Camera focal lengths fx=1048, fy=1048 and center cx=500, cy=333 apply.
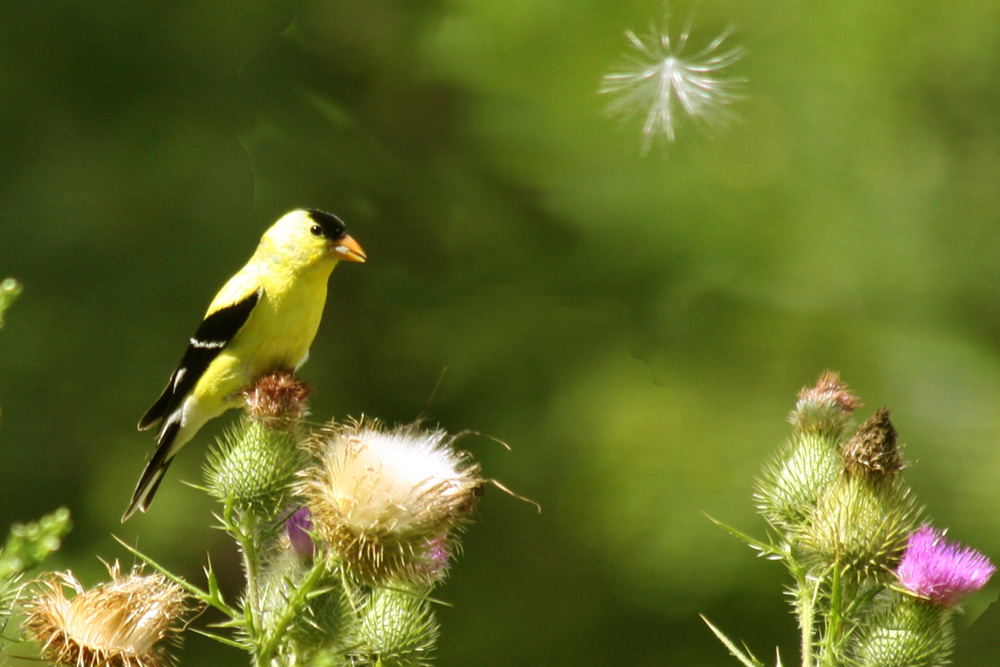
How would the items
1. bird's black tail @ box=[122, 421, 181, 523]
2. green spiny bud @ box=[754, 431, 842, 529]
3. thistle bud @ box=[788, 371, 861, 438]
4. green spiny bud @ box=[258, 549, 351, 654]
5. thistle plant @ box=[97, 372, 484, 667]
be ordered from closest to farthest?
1. thistle plant @ box=[97, 372, 484, 667]
2. green spiny bud @ box=[258, 549, 351, 654]
3. green spiny bud @ box=[754, 431, 842, 529]
4. thistle bud @ box=[788, 371, 861, 438]
5. bird's black tail @ box=[122, 421, 181, 523]

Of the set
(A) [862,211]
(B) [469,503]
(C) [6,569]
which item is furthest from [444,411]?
(C) [6,569]

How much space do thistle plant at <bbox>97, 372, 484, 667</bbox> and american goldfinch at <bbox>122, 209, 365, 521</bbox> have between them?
1.11ft

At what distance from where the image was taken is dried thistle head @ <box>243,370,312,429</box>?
1.63m

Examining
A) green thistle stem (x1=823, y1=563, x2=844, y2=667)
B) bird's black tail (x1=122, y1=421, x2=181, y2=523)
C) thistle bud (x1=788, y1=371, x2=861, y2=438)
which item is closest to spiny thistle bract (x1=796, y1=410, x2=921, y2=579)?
green thistle stem (x1=823, y1=563, x2=844, y2=667)

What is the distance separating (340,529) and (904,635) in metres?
0.90

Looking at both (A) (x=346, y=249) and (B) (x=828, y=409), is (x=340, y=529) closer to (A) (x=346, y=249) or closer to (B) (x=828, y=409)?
(A) (x=346, y=249)

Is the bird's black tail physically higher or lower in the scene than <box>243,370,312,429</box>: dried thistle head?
lower

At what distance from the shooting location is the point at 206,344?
78.7 inches

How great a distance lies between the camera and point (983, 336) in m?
4.48

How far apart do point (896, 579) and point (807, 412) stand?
34 centimetres

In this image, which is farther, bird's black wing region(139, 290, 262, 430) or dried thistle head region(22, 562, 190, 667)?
bird's black wing region(139, 290, 262, 430)

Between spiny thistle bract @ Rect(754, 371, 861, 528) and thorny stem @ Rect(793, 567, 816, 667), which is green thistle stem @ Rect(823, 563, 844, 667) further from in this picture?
spiny thistle bract @ Rect(754, 371, 861, 528)

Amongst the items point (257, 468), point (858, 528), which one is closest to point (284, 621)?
point (257, 468)

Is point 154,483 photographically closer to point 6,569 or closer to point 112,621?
point 112,621
